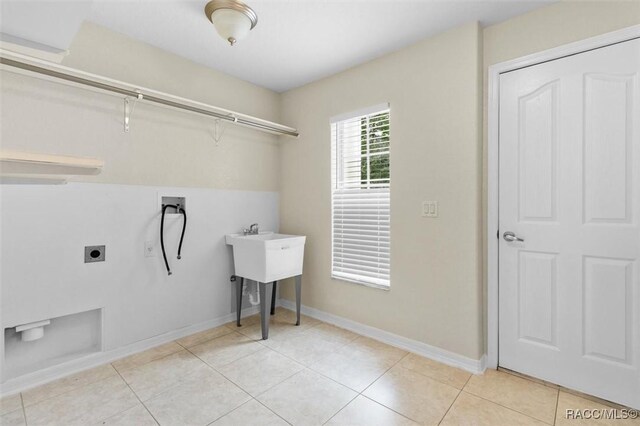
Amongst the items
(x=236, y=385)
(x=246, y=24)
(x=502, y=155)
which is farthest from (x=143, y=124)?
(x=502, y=155)

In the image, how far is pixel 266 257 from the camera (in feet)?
8.69

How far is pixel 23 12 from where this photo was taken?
455mm

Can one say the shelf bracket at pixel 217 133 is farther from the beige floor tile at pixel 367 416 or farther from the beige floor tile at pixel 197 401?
the beige floor tile at pixel 367 416

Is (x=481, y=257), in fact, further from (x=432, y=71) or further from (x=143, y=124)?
(x=143, y=124)

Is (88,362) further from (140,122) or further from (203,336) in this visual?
(140,122)

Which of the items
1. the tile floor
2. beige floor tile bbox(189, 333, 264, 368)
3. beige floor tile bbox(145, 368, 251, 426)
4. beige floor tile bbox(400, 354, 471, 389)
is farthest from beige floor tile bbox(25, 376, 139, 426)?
beige floor tile bbox(400, 354, 471, 389)

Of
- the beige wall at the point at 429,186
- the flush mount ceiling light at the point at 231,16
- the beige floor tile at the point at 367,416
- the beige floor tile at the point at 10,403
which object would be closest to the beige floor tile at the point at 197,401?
the beige floor tile at the point at 367,416

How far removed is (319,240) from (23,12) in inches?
111

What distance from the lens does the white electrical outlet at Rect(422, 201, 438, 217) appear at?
2.36m

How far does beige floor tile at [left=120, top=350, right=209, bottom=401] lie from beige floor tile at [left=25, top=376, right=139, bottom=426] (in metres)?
0.06

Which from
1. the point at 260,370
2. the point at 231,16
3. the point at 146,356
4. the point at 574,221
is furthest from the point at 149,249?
the point at 574,221

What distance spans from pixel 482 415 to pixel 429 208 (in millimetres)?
1335

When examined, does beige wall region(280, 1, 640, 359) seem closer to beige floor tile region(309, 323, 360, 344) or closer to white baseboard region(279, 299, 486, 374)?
white baseboard region(279, 299, 486, 374)

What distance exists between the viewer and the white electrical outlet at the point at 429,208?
2.36 meters
